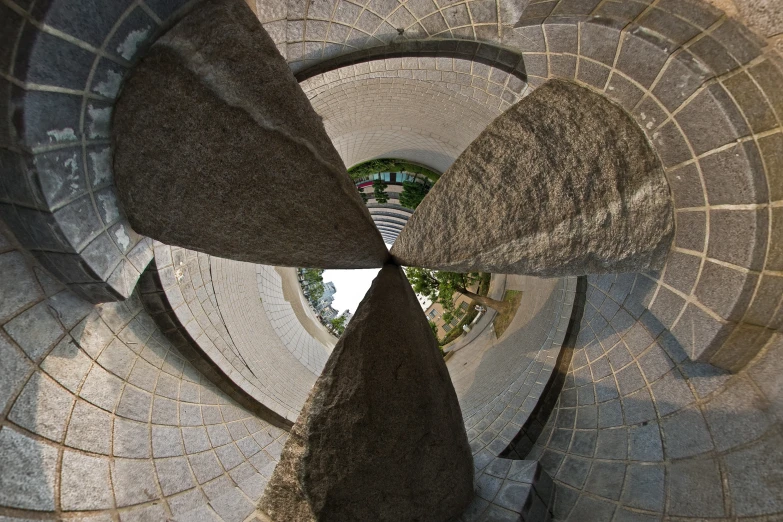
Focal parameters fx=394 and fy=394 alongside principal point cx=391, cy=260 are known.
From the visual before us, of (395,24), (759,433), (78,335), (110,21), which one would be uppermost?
(395,24)

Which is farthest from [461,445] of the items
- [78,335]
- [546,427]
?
[78,335]

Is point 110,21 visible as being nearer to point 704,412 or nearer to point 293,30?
point 293,30

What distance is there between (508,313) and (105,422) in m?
5.70

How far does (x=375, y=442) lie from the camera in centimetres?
254

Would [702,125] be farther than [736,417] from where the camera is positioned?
No

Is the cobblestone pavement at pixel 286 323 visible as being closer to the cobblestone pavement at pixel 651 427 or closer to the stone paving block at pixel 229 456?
the stone paving block at pixel 229 456

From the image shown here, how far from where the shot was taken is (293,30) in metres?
2.97

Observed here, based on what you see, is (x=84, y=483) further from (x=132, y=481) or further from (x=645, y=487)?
(x=645, y=487)

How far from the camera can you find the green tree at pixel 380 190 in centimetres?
1003

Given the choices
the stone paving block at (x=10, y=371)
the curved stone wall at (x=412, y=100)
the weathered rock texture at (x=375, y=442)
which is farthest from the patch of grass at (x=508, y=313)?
the stone paving block at (x=10, y=371)

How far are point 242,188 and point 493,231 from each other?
5.05ft

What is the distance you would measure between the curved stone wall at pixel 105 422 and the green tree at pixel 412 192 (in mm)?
6895

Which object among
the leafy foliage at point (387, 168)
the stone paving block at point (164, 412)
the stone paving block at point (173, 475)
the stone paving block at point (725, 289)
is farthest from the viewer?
the leafy foliage at point (387, 168)

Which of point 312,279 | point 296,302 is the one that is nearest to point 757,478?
point 296,302
